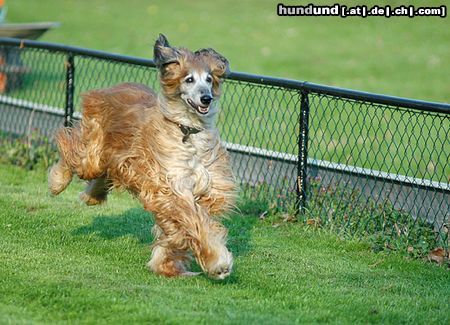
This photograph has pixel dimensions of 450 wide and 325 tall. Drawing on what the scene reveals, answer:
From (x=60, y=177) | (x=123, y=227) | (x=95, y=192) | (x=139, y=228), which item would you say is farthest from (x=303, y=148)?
(x=60, y=177)

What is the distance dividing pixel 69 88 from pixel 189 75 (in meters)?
3.98

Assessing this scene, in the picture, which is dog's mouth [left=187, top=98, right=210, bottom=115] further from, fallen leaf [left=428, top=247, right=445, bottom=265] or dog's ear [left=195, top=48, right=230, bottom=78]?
fallen leaf [left=428, top=247, right=445, bottom=265]

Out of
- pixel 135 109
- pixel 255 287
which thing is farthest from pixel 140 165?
pixel 255 287

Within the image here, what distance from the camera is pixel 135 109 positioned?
23.4 feet

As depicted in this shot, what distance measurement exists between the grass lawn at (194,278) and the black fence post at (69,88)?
59.8 inches

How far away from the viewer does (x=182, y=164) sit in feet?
21.8

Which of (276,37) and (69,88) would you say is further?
(276,37)

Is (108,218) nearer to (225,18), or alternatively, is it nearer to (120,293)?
(120,293)

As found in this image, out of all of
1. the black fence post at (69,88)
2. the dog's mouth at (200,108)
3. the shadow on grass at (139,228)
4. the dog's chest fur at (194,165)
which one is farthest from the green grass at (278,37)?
the dog's mouth at (200,108)

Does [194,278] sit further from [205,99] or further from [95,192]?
[95,192]

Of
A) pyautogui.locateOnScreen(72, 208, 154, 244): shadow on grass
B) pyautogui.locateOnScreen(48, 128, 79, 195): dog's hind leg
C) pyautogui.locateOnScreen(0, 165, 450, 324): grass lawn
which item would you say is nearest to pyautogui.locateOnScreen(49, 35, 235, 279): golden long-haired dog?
pyautogui.locateOnScreen(0, 165, 450, 324): grass lawn

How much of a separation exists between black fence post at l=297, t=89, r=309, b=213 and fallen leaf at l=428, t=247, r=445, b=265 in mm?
1372

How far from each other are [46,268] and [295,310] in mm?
1729

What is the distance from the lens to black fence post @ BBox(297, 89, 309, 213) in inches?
333
